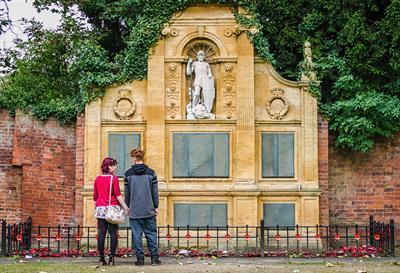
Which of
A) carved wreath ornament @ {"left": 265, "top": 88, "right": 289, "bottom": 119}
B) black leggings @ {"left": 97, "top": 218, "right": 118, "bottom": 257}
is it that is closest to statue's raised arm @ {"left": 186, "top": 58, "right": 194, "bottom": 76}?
carved wreath ornament @ {"left": 265, "top": 88, "right": 289, "bottom": 119}

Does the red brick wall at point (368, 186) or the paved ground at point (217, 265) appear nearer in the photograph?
the paved ground at point (217, 265)

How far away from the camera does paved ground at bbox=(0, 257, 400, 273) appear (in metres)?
13.8

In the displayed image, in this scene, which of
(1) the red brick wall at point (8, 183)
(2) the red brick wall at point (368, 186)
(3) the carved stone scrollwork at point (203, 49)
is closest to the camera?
(3) the carved stone scrollwork at point (203, 49)

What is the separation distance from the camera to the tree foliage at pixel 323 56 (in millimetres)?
20266

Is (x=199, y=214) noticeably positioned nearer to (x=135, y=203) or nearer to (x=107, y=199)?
(x=135, y=203)

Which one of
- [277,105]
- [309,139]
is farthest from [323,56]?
[309,139]

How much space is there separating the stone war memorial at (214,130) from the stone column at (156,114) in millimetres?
25

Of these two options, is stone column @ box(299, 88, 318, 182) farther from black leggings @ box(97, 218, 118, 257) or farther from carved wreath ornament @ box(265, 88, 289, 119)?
black leggings @ box(97, 218, 118, 257)

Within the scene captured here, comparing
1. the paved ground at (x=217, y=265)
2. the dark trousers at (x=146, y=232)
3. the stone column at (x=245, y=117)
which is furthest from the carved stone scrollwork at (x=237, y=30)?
the dark trousers at (x=146, y=232)

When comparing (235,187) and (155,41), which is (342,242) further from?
(155,41)

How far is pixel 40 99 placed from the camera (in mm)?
23453

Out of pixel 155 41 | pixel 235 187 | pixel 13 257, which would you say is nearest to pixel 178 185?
pixel 235 187

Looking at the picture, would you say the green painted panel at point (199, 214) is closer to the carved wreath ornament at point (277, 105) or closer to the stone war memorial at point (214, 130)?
the stone war memorial at point (214, 130)

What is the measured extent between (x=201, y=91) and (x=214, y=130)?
105cm
